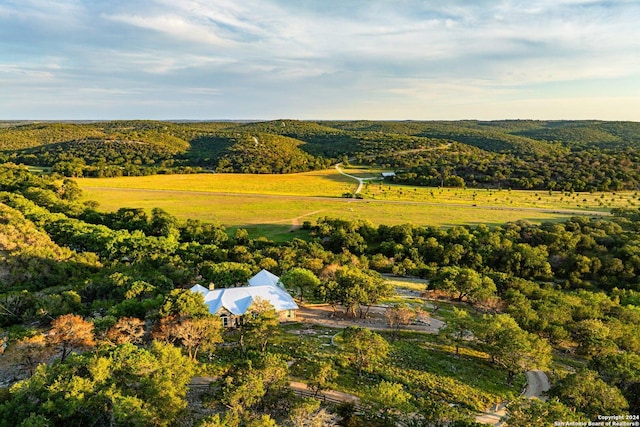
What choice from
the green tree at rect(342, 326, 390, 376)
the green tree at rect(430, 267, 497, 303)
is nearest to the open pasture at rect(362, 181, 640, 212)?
the green tree at rect(430, 267, 497, 303)

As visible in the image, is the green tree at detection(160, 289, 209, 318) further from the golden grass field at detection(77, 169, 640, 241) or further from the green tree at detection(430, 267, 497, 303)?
the golden grass field at detection(77, 169, 640, 241)

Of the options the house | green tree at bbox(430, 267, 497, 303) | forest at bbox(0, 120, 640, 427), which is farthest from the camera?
green tree at bbox(430, 267, 497, 303)

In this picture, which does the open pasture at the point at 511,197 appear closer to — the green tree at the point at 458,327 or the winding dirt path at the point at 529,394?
the green tree at the point at 458,327

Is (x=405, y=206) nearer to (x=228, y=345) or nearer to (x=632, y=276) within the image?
(x=632, y=276)

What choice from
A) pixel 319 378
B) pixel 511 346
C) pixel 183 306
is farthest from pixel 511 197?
pixel 183 306

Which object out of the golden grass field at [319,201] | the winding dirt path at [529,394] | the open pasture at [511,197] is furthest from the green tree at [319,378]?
the open pasture at [511,197]

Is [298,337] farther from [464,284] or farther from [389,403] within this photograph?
[464,284]
